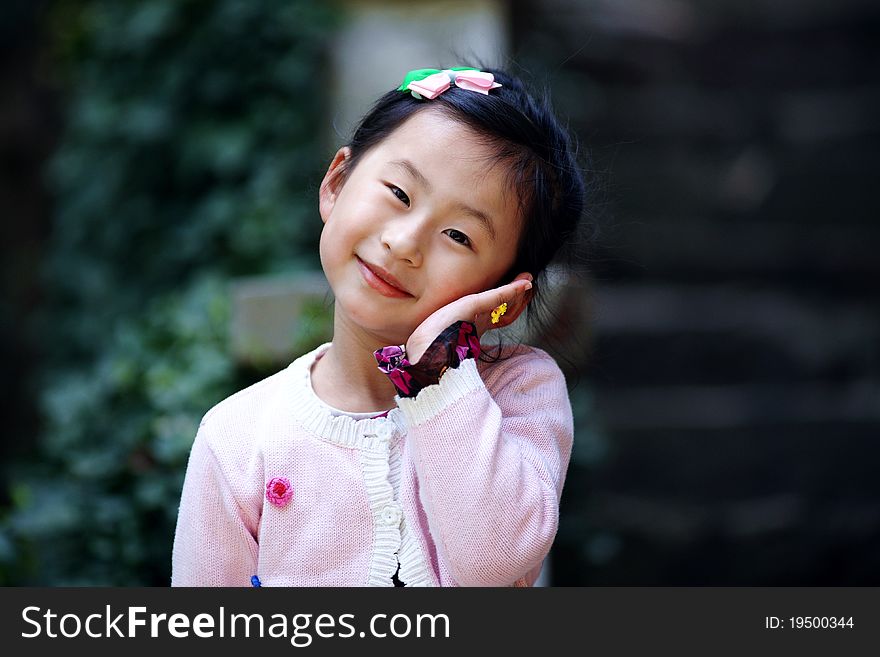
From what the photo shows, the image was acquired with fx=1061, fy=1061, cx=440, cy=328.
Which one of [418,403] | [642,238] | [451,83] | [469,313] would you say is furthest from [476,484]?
[642,238]

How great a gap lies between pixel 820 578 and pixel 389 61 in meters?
2.49

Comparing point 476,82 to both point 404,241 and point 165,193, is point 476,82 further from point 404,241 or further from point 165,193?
point 165,193

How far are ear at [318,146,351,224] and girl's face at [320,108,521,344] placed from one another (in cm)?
12

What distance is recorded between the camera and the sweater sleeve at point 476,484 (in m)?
1.42

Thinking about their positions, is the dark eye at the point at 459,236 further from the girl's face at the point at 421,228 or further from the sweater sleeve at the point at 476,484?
the sweater sleeve at the point at 476,484

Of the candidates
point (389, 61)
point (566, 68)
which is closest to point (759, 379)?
point (566, 68)

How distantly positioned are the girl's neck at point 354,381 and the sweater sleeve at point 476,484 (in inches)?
6.6

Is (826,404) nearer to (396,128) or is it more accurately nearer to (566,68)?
(566,68)

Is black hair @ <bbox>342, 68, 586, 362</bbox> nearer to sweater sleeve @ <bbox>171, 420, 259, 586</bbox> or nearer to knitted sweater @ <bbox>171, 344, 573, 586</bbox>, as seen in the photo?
knitted sweater @ <bbox>171, 344, 573, 586</bbox>

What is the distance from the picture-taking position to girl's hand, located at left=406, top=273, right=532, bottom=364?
4.84 ft

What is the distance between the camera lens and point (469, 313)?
1.50 m

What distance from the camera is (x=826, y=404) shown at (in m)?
4.50

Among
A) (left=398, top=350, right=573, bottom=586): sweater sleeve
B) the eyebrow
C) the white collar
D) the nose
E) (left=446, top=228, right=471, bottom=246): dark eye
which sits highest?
the eyebrow

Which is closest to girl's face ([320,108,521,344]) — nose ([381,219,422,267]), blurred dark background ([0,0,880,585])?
nose ([381,219,422,267])
